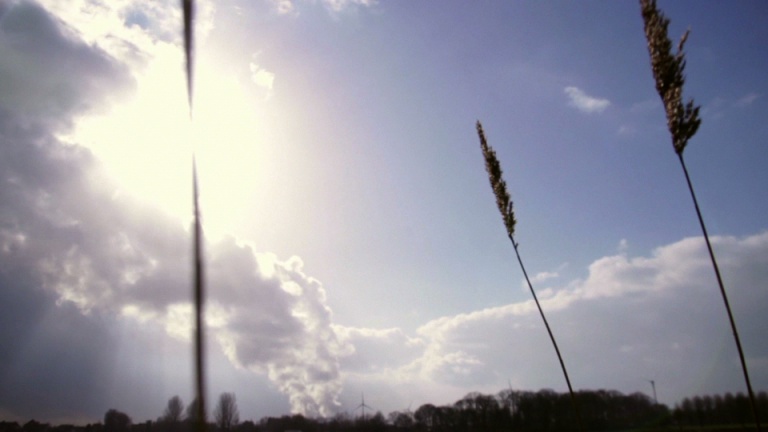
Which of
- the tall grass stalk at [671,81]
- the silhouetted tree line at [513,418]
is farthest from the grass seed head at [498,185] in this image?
the silhouetted tree line at [513,418]

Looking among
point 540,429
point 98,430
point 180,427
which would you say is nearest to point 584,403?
point 540,429

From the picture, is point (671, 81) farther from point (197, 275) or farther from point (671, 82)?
point (197, 275)

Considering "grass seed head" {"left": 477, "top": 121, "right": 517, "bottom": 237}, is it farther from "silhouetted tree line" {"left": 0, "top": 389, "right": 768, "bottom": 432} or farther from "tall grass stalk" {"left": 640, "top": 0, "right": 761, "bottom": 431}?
"silhouetted tree line" {"left": 0, "top": 389, "right": 768, "bottom": 432}

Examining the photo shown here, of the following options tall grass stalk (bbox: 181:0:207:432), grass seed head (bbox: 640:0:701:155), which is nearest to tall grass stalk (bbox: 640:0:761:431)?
grass seed head (bbox: 640:0:701:155)

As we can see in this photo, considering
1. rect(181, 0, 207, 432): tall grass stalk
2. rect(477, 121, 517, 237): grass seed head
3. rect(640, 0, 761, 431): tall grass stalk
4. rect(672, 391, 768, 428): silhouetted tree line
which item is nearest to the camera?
rect(181, 0, 207, 432): tall grass stalk

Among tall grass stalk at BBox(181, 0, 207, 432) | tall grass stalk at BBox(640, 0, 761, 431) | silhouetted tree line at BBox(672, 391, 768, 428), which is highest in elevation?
tall grass stalk at BBox(640, 0, 761, 431)

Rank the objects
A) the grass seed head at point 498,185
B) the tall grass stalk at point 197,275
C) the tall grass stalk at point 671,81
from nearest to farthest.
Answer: the tall grass stalk at point 197,275 < the tall grass stalk at point 671,81 < the grass seed head at point 498,185

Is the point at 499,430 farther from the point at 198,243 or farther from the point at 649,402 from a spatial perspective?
the point at 198,243

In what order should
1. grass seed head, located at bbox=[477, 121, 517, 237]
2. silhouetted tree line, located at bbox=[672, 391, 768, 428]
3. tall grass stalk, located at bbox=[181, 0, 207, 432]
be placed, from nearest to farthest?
tall grass stalk, located at bbox=[181, 0, 207, 432], grass seed head, located at bbox=[477, 121, 517, 237], silhouetted tree line, located at bbox=[672, 391, 768, 428]

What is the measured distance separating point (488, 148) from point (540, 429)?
15629cm

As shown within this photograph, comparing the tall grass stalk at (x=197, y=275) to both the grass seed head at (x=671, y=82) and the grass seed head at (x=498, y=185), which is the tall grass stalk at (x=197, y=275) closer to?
the grass seed head at (x=671, y=82)

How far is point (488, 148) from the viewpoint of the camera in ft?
32.7

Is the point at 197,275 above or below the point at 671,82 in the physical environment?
below

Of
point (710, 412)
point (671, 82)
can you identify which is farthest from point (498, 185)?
point (710, 412)
